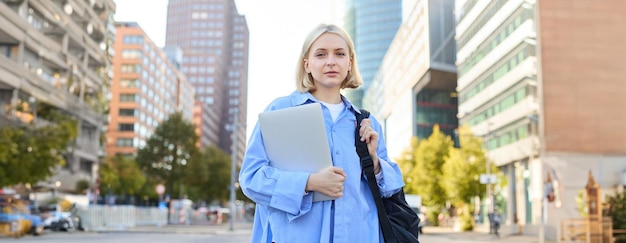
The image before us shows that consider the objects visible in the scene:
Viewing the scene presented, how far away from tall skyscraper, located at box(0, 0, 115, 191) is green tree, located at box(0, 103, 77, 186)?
7.06 meters

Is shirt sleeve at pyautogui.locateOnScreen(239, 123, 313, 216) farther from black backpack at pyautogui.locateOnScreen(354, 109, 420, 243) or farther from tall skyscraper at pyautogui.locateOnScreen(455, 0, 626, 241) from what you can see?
tall skyscraper at pyautogui.locateOnScreen(455, 0, 626, 241)

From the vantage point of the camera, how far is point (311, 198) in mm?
1882

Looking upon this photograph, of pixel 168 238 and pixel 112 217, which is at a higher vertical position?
pixel 112 217

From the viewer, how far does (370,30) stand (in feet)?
222

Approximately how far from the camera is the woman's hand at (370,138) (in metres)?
1.99

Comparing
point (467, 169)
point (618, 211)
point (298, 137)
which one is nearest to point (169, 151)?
point (467, 169)

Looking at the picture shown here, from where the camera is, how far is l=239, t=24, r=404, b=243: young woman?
1.86 m

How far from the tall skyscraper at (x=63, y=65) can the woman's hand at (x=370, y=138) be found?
31811mm

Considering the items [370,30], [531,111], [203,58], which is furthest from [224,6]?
[531,111]

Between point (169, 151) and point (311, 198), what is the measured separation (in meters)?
39.4

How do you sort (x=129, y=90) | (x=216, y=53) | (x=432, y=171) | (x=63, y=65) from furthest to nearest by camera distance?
(x=216, y=53)
(x=129, y=90)
(x=63, y=65)
(x=432, y=171)

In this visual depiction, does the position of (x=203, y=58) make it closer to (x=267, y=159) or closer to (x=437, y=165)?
(x=437, y=165)

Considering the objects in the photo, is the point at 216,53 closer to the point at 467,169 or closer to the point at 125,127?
the point at 125,127

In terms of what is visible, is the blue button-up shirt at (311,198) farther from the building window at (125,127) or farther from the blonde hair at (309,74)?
the building window at (125,127)
